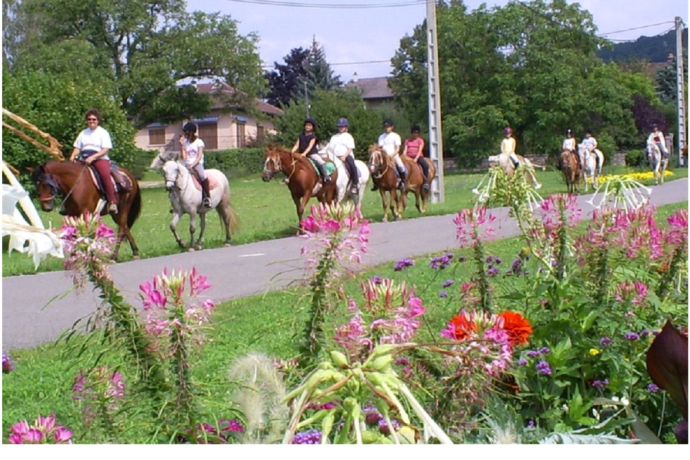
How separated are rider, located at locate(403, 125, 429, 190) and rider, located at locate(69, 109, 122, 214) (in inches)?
260

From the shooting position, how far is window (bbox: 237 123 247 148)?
3675 centimetres

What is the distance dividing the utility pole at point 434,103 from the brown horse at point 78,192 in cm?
651

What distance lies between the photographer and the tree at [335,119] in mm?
32312

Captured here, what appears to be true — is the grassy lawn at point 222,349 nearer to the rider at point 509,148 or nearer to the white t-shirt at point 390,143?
the rider at point 509,148

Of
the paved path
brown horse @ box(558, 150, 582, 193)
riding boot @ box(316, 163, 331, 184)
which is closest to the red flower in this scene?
the paved path

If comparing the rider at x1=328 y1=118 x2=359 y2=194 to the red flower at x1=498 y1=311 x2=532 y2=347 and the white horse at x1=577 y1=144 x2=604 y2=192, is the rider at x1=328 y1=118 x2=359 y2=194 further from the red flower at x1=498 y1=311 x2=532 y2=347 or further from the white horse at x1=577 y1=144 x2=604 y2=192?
the red flower at x1=498 y1=311 x2=532 y2=347

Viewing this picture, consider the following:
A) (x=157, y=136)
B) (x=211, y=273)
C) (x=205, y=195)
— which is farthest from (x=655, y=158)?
(x=157, y=136)

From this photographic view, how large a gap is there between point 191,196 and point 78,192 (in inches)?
64.2

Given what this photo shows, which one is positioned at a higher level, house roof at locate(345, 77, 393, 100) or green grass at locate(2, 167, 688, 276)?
house roof at locate(345, 77, 393, 100)

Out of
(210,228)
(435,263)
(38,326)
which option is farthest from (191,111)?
(435,263)

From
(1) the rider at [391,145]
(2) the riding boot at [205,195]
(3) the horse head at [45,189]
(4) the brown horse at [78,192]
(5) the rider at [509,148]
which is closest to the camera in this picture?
(5) the rider at [509,148]

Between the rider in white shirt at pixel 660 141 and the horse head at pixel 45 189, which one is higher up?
the rider in white shirt at pixel 660 141

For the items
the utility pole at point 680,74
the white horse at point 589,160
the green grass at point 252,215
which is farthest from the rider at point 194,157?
the white horse at point 589,160

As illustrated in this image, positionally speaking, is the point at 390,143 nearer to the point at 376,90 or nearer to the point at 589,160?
the point at 589,160
